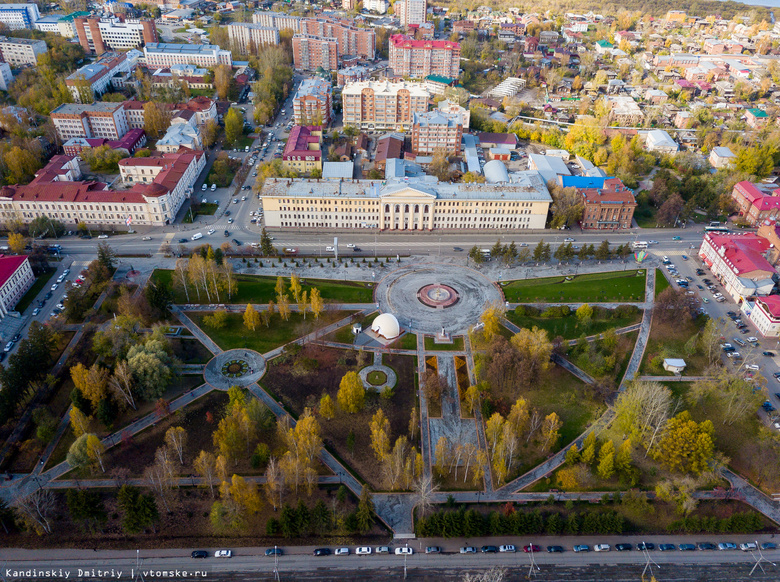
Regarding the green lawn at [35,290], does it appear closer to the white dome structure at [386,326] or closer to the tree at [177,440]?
the tree at [177,440]

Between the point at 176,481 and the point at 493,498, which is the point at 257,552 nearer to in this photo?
the point at 176,481

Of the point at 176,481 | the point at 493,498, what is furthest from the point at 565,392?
the point at 176,481

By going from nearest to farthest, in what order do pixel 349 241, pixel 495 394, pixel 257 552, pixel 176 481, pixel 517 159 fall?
pixel 257 552 → pixel 176 481 → pixel 495 394 → pixel 349 241 → pixel 517 159

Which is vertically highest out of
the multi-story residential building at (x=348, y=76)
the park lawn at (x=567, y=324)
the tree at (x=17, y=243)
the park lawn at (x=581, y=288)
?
the multi-story residential building at (x=348, y=76)

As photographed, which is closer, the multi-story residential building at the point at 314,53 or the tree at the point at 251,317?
the tree at the point at 251,317

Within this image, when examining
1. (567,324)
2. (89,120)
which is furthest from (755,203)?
(89,120)

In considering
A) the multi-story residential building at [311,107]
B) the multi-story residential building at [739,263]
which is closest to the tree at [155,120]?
the multi-story residential building at [311,107]

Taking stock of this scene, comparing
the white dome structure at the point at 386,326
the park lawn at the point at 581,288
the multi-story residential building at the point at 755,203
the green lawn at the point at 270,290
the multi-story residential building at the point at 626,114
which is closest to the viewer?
the white dome structure at the point at 386,326
